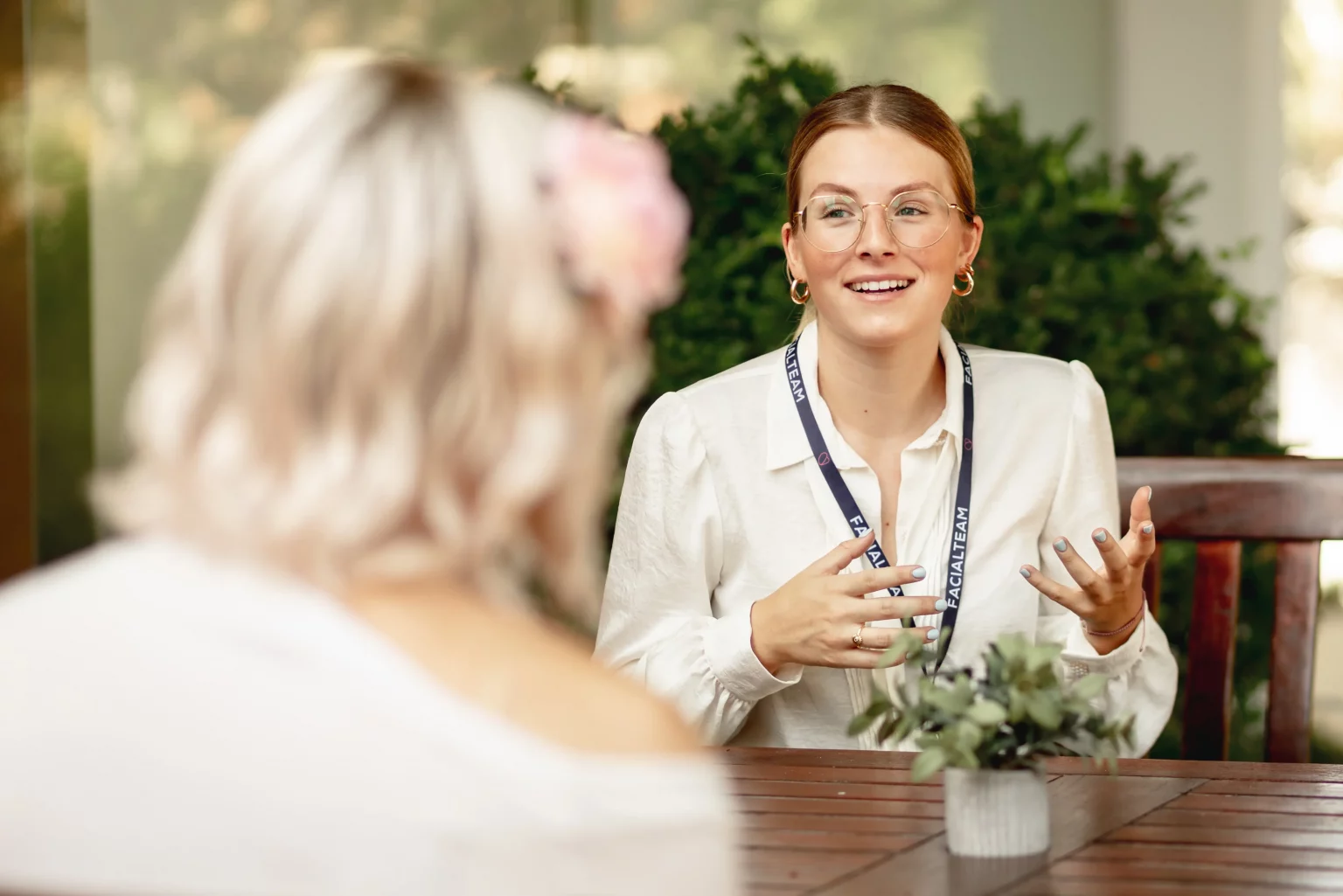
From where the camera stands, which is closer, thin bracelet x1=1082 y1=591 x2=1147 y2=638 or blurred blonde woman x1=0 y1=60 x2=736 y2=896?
blurred blonde woman x1=0 y1=60 x2=736 y2=896

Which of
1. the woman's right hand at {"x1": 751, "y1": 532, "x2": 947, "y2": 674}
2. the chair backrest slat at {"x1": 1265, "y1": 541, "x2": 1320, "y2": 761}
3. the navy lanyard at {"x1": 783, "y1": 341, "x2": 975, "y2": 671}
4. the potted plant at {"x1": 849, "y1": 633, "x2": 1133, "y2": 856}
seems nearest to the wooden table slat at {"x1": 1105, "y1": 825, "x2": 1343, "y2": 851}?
the potted plant at {"x1": 849, "y1": 633, "x2": 1133, "y2": 856}

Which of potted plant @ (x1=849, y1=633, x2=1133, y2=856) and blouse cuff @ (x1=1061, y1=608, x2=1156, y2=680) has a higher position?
potted plant @ (x1=849, y1=633, x2=1133, y2=856)

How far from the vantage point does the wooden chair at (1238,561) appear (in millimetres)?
2598

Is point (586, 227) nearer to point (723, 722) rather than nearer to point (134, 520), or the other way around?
point (134, 520)

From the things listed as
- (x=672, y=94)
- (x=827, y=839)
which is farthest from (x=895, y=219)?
(x=672, y=94)

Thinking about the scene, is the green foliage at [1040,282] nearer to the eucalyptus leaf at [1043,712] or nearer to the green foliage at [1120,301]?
the green foliage at [1120,301]

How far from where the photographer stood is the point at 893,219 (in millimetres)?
2637

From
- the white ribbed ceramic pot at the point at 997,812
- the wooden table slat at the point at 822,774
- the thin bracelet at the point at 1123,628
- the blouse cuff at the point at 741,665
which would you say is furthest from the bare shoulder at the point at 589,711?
the thin bracelet at the point at 1123,628

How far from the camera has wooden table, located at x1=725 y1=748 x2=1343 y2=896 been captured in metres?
1.66

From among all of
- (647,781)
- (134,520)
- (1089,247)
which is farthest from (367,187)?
(1089,247)

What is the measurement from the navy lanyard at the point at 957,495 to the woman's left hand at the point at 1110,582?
0.21m

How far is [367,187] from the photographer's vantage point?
1.07 metres

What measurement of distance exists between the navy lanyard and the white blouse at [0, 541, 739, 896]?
5.03 ft

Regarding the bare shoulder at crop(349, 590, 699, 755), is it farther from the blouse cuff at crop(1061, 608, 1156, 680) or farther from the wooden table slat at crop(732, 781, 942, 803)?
the blouse cuff at crop(1061, 608, 1156, 680)
